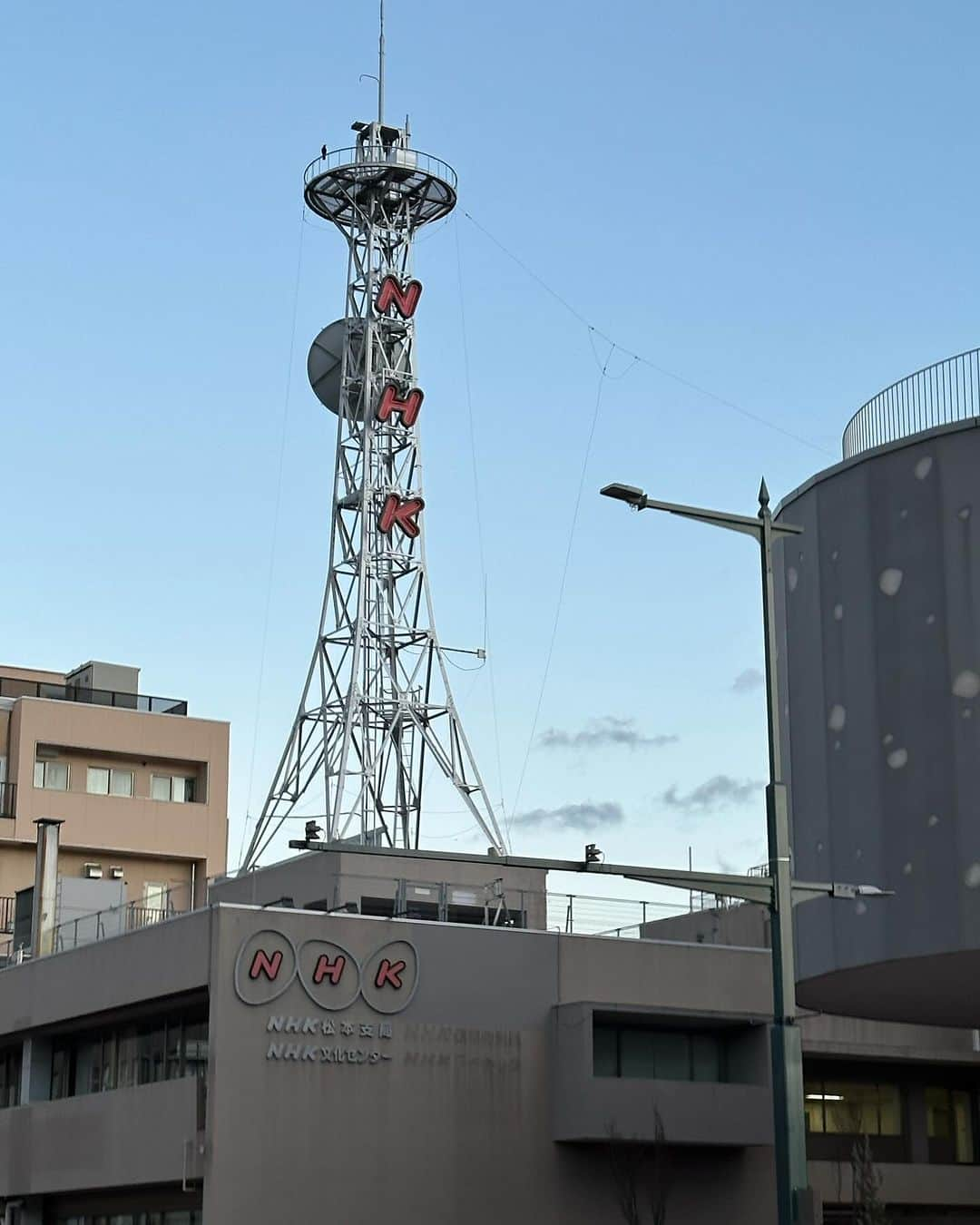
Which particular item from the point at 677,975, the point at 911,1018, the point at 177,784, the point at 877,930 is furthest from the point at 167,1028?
the point at 177,784

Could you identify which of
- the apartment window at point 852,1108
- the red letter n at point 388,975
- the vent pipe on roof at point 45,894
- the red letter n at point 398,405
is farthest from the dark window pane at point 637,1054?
the red letter n at point 398,405

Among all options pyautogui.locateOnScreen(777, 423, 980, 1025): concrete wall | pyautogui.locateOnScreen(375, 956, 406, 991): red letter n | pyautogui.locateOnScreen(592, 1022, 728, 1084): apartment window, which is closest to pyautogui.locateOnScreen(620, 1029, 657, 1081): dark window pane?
pyautogui.locateOnScreen(592, 1022, 728, 1084): apartment window

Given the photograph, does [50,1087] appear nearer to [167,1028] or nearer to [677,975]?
[167,1028]

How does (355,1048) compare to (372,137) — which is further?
(372,137)

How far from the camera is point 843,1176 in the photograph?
55.1 meters

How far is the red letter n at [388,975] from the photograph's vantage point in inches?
1852

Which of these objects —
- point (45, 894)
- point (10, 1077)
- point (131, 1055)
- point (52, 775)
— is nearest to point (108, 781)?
point (52, 775)

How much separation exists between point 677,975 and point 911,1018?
401 inches

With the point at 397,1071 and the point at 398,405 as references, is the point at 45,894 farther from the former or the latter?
the point at 398,405

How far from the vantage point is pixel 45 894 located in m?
Answer: 57.6

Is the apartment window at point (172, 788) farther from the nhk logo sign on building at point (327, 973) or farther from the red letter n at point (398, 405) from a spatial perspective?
the nhk logo sign on building at point (327, 973)

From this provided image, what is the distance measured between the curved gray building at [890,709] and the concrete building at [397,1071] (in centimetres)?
1290

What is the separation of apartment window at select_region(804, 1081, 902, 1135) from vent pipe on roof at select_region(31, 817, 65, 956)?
831 inches

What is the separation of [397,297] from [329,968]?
30.4 m
